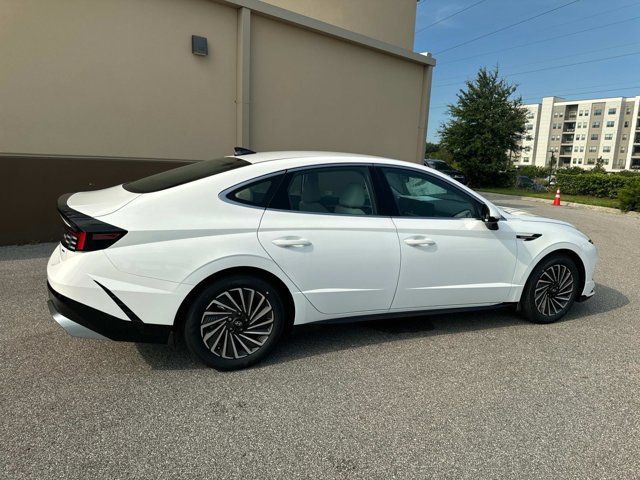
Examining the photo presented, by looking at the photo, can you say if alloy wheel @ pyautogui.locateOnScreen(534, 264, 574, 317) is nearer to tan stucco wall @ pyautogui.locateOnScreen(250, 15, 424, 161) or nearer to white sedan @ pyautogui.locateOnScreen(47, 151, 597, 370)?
white sedan @ pyautogui.locateOnScreen(47, 151, 597, 370)

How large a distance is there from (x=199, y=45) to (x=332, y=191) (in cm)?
525

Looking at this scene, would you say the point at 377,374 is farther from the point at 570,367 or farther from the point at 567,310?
the point at 567,310

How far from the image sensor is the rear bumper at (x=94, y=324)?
9.25 ft

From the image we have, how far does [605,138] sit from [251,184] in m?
104

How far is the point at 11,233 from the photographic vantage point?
635 cm

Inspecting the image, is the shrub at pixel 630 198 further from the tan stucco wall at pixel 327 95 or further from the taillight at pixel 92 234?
the taillight at pixel 92 234

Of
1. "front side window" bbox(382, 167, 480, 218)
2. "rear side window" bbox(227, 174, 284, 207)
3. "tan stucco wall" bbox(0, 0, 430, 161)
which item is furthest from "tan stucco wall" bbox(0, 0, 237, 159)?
"front side window" bbox(382, 167, 480, 218)

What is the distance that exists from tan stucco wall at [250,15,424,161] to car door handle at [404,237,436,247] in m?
5.46

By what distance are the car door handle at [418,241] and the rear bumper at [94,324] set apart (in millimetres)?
1970

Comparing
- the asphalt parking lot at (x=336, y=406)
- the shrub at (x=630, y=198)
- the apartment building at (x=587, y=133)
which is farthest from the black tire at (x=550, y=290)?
the apartment building at (x=587, y=133)

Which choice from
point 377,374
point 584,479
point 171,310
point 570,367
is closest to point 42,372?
point 171,310

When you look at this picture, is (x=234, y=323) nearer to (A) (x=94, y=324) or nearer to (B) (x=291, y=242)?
(B) (x=291, y=242)

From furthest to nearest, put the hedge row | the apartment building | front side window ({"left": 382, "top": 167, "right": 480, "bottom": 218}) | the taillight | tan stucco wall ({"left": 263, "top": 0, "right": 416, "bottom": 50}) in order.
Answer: the apartment building, the hedge row, tan stucco wall ({"left": 263, "top": 0, "right": 416, "bottom": 50}), front side window ({"left": 382, "top": 167, "right": 480, "bottom": 218}), the taillight

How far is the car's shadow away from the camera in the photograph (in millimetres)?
3371
